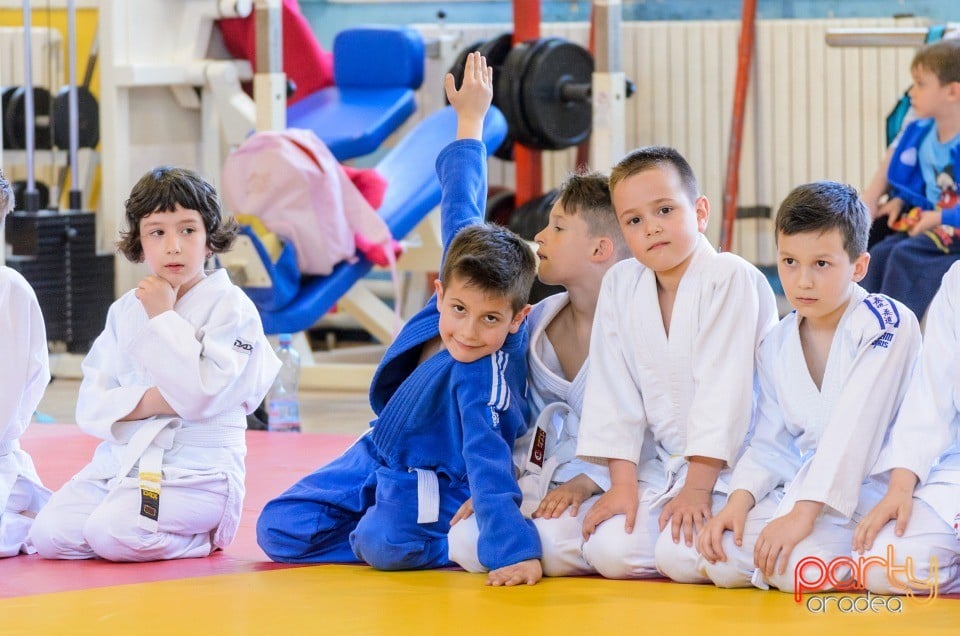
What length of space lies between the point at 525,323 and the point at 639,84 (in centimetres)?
424

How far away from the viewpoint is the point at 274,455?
3.92 metres

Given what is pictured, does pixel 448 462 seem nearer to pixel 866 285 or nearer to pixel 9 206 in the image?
pixel 9 206

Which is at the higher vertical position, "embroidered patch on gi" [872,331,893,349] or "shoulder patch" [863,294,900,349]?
"shoulder patch" [863,294,900,349]

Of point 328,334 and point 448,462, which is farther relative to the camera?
point 328,334

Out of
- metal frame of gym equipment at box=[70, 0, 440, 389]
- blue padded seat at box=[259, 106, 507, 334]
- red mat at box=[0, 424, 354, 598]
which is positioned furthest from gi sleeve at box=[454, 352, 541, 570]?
metal frame of gym equipment at box=[70, 0, 440, 389]

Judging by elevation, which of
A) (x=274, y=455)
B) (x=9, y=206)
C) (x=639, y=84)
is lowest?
(x=274, y=455)

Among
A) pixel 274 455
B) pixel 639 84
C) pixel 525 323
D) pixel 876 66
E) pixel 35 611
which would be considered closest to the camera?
pixel 35 611

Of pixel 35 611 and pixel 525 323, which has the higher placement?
pixel 525 323

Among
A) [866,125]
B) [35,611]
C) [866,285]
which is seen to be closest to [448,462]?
[35,611]

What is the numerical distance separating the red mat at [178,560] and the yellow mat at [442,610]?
105mm

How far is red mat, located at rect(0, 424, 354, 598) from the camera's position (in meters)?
2.59

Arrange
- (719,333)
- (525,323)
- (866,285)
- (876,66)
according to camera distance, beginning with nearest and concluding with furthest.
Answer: (719,333), (525,323), (866,285), (876,66)

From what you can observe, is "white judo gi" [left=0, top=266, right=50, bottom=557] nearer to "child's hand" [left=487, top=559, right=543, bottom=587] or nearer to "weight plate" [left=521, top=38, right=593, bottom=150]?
"child's hand" [left=487, top=559, right=543, bottom=587]

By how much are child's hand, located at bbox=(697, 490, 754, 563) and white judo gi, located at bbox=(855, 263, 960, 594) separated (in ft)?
0.69
